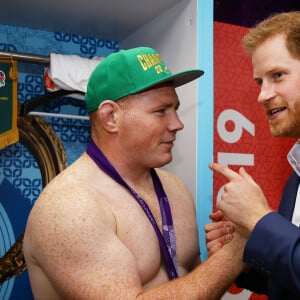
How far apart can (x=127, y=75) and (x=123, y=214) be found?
387 mm

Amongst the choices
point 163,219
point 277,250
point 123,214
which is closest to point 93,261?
point 123,214

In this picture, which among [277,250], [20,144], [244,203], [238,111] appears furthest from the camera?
[20,144]

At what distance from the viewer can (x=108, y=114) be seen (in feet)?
4.75

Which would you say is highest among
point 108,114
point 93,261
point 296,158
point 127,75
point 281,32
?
point 281,32

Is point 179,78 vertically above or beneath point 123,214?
above

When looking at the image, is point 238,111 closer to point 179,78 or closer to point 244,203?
point 179,78

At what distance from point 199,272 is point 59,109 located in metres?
1.08

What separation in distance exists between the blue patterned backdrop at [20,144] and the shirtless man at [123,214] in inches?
23.5

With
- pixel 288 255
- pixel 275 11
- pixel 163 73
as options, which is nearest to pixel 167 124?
pixel 163 73

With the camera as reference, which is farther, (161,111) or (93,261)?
(161,111)

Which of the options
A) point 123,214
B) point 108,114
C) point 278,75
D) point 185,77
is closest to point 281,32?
point 278,75

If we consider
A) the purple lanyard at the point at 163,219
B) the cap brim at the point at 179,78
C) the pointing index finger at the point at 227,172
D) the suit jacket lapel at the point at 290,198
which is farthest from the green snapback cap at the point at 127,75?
the suit jacket lapel at the point at 290,198

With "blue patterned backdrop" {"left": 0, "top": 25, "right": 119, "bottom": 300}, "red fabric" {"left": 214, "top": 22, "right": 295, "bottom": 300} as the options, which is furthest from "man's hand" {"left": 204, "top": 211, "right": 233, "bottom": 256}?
"blue patterned backdrop" {"left": 0, "top": 25, "right": 119, "bottom": 300}

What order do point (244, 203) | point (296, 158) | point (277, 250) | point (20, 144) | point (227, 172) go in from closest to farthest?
1. point (277, 250)
2. point (244, 203)
3. point (227, 172)
4. point (296, 158)
5. point (20, 144)
